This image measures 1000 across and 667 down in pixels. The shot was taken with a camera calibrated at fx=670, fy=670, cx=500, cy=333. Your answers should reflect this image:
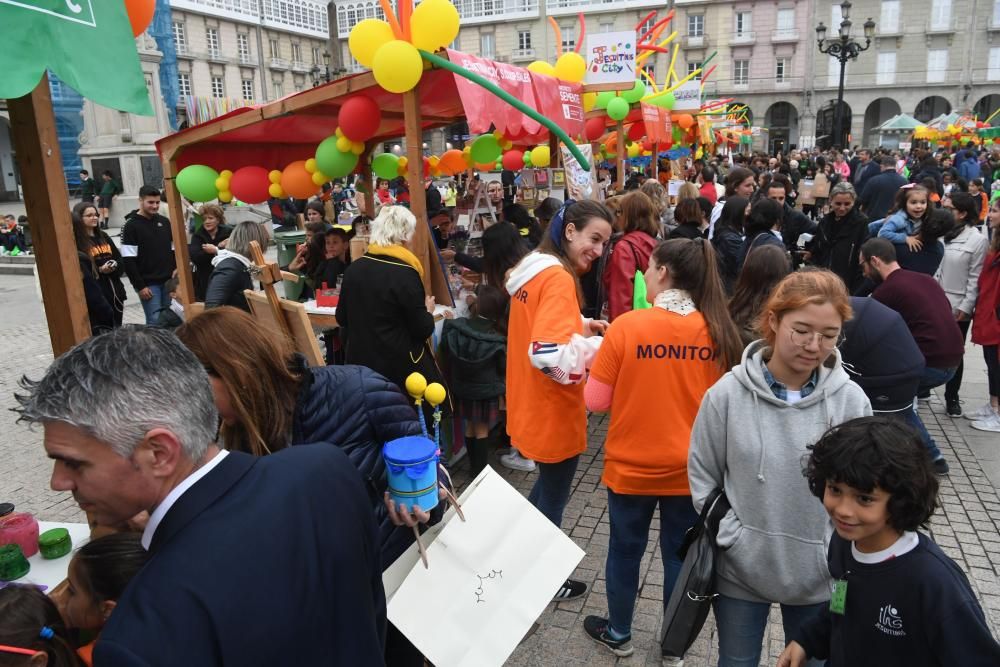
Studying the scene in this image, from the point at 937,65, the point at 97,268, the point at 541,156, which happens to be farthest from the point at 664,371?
the point at 937,65

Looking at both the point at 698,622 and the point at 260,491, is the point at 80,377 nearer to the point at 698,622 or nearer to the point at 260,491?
the point at 260,491

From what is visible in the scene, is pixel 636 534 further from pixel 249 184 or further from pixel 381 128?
pixel 381 128

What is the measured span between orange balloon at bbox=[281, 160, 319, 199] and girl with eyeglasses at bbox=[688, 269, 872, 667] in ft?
15.6

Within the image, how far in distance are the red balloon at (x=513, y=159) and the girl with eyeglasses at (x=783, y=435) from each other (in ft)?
30.2

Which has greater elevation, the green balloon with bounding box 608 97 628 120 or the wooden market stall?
the green balloon with bounding box 608 97 628 120

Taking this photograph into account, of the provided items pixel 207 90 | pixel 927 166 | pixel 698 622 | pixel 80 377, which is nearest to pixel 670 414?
pixel 698 622

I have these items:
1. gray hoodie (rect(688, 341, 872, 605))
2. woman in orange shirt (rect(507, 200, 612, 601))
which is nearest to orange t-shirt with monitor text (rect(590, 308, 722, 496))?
woman in orange shirt (rect(507, 200, 612, 601))

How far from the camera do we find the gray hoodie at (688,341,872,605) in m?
2.07

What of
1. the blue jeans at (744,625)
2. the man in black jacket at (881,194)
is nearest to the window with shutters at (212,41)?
the man in black jacket at (881,194)

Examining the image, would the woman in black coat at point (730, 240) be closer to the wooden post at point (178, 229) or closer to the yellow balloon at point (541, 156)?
the wooden post at point (178, 229)

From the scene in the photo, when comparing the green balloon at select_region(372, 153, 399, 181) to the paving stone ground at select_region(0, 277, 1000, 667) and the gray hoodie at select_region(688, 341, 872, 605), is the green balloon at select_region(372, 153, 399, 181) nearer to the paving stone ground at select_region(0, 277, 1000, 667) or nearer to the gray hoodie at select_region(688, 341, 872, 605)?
the paving stone ground at select_region(0, 277, 1000, 667)

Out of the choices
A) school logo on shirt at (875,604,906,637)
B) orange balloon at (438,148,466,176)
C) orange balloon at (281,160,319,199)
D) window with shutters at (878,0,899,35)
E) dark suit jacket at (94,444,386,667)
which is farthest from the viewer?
window with shutters at (878,0,899,35)

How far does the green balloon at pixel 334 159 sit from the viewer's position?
552 centimetres

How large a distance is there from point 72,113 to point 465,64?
30333mm
